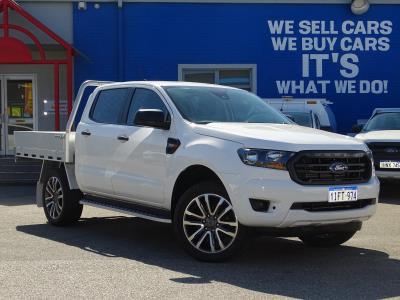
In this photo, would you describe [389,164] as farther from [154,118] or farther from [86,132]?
[154,118]

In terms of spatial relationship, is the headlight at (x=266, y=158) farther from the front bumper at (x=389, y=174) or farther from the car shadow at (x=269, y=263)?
the front bumper at (x=389, y=174)

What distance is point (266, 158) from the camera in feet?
19.4

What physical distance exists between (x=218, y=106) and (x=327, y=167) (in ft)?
5.55

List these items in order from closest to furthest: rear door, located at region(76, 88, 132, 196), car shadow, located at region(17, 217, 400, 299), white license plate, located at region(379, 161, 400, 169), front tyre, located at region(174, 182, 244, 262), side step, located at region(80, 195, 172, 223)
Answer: car shadow, located at region(17, 217, 400, 299) < front tyre, located at region(174, 182, 244, 262) < side step, located at region(80, 195, 172, 223) < rear door, located at region(76, 88, 132, 196) < white license plate, located at region(379, 161, 400, 169)

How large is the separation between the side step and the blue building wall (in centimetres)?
1026

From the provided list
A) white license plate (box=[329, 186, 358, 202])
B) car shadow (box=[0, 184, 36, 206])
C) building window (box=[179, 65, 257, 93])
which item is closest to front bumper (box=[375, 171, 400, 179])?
white license plate (box=[329, 186, 358, 202])

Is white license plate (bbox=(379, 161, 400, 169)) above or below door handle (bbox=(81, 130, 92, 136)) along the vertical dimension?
below

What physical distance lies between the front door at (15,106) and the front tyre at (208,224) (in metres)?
12.5

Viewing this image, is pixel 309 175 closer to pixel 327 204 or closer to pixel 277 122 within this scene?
pixel 327 204

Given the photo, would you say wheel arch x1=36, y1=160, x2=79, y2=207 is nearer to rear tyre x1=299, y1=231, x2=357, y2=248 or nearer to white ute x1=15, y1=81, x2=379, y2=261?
white ute x1=15, y1=81, x2=379, y2=261

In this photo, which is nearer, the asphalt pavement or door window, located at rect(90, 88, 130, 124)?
the asphalt pavement

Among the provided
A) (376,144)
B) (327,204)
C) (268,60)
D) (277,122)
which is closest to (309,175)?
(327,204)

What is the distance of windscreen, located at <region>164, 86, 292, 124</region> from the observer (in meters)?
7.00

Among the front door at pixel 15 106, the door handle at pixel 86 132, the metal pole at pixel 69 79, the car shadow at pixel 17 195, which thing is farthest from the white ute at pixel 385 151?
the front door at pixel 15 106
